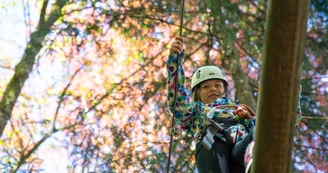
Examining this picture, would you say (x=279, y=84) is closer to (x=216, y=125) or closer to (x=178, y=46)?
(x=216, y=125)

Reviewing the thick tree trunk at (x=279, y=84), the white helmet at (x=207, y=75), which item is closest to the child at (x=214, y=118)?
the white helmet at (x=207, y=75)

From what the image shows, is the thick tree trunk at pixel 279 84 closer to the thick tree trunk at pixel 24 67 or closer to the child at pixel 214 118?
the child at pixel 214 118

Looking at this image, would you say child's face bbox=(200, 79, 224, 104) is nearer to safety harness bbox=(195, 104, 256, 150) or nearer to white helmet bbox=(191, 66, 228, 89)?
white helmet bbox=(191, 66, 228, 89)

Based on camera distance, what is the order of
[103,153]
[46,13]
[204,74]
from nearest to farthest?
[204,74]
[103,153]
[46,13]

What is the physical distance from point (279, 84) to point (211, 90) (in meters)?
2.03

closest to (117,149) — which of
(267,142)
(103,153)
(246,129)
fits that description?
(103,153)

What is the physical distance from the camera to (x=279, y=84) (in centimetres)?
166

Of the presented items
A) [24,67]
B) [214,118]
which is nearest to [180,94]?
[214,118]

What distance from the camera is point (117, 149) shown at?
20.3ft

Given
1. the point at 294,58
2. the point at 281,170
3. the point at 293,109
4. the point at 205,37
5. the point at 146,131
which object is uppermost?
the point at 205,37

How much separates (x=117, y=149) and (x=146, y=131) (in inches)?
19.8

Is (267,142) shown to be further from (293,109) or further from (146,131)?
(146,131)

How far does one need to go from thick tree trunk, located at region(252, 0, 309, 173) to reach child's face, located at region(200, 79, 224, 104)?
75.3 inches

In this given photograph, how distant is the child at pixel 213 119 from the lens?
296 centimetres
